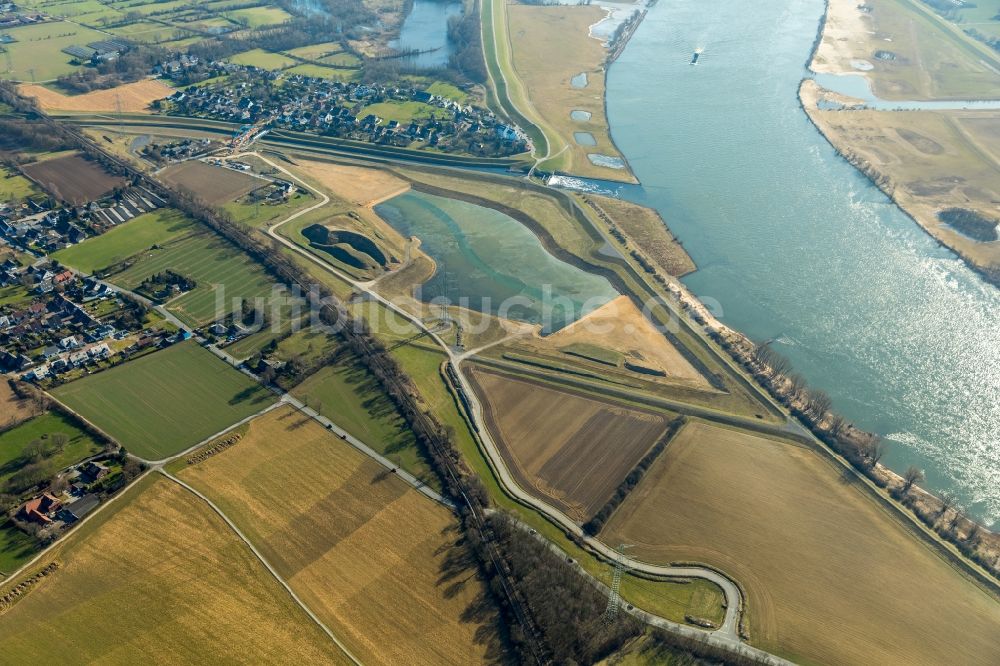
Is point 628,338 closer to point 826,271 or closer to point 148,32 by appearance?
point 826,271

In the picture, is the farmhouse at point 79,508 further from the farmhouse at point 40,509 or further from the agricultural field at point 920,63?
the agricultural field at point 920,63

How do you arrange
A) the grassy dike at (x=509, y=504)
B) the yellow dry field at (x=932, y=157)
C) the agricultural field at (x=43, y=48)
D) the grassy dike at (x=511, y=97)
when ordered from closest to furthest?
the grassy dike at (x=509, y=504) → the yellow dry field at (x=932, y=157) → the grassy dike at (x=511, y=97) → the agricultural field at (x=43, y=48)

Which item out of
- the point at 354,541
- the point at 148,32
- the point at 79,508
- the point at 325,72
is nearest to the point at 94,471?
the point at 79,508

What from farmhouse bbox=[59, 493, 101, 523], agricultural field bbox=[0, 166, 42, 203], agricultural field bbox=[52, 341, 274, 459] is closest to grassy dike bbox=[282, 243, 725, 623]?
agricultural field bbox=[52, 341, 274, 459]

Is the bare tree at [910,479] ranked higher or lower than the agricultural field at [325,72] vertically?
lower

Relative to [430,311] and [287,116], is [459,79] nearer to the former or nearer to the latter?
[287,116]

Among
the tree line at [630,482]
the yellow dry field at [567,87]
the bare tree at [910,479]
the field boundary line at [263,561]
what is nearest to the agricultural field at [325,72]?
the yellow dry field at [567,87]
